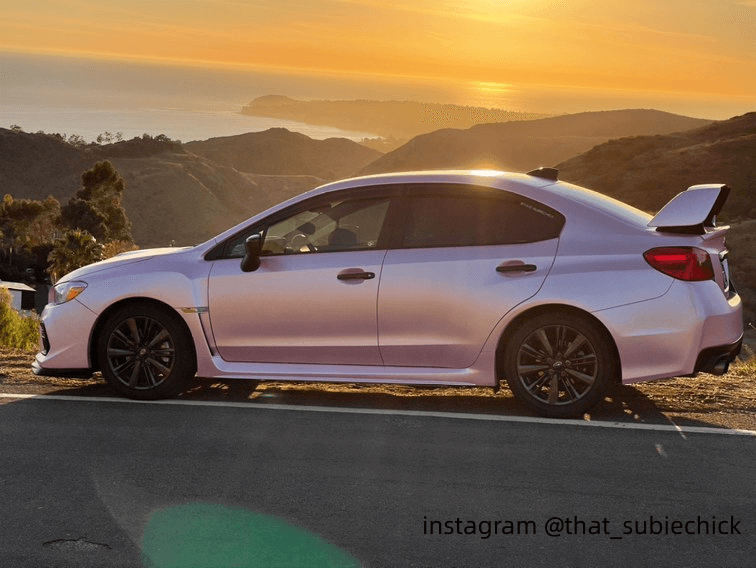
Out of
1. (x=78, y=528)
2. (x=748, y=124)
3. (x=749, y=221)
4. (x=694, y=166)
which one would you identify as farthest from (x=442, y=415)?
(x=748, y=124)

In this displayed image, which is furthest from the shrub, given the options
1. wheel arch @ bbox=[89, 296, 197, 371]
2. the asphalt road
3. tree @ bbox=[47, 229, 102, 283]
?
tree @ bbox=[47, 229, 102, 283]

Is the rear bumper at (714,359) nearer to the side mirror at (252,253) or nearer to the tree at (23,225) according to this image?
the side mirror at (252,253)

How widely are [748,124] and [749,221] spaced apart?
52.5 metres

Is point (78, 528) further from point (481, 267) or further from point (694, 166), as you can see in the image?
point (694, 166)

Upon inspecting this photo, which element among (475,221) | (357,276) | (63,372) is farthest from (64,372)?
(475,221)

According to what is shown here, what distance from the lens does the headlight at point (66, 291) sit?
8344 mm

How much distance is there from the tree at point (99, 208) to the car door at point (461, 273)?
10216 cm

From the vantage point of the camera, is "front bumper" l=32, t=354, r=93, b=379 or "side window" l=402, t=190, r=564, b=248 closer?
"side window" l=402, t=190, r=564, b=248

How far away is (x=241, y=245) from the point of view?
8133 millimetres

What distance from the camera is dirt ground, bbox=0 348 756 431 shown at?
7.66 m

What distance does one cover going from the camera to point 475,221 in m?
7.75

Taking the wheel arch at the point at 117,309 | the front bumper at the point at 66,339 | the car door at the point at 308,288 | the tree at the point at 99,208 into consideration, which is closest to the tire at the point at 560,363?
the car door at the point at 308,288

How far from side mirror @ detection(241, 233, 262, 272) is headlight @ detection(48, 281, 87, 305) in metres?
1.34

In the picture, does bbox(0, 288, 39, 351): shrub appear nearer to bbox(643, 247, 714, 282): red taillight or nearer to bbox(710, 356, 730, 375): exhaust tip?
bbox(643, 247, 714, 282): red taillight
